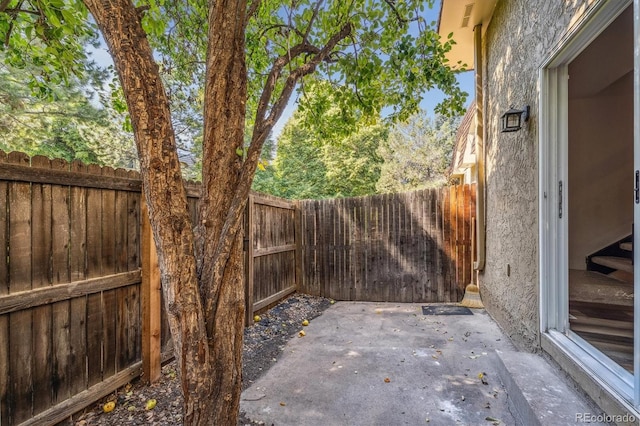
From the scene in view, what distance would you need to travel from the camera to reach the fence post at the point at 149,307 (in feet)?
8.00

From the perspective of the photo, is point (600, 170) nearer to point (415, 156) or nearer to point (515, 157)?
point (515, 157)

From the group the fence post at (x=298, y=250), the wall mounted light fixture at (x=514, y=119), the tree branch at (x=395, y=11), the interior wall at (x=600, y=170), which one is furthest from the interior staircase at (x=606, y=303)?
the fence post at (x=298, y=250)

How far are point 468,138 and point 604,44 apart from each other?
4.13 meters

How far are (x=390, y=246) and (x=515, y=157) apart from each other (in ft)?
8.00

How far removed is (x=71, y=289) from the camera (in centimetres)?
197

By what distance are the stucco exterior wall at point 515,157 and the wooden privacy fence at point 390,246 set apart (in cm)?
71

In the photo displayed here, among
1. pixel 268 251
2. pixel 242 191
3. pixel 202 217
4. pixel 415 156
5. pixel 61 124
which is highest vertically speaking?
pixel 415 156

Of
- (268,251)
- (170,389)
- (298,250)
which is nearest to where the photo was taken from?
(170,389)

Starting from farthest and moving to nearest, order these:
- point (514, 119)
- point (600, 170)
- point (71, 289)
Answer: point (600, 170), point (514, 119), point (71, 289)

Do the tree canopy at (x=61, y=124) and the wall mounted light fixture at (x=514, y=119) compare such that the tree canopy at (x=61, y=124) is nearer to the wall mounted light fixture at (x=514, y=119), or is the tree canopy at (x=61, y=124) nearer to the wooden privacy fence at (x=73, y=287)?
the wooden privacy fence at (x=73, y=287)

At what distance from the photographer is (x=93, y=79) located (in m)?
8.64

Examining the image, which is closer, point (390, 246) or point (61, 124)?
point (390, 246)

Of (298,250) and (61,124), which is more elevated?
(61,124)

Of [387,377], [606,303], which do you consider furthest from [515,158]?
[387,377]
